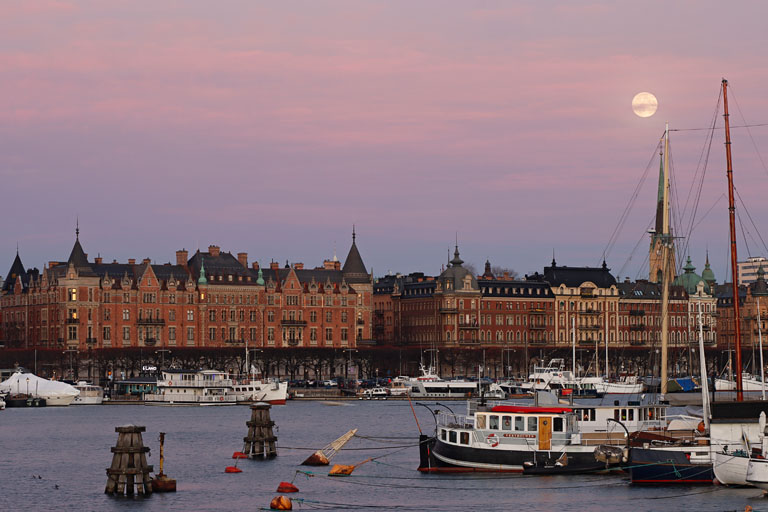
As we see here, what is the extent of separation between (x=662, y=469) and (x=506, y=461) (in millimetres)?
6793

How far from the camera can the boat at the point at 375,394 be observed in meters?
158

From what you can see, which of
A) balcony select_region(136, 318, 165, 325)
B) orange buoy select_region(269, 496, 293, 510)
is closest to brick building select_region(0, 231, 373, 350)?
balcony select_region(136, 318, 165, 325)

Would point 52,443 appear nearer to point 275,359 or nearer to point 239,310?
point 275,359

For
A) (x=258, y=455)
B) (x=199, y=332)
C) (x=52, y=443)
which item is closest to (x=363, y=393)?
(x=199, y=332)

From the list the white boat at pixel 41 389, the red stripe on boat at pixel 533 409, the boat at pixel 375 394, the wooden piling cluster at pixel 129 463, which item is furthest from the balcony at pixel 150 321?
the wooden piling cluster at pixel 129 463

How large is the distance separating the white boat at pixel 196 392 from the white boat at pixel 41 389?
8.08 metres

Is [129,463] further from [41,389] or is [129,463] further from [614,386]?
[614,386]

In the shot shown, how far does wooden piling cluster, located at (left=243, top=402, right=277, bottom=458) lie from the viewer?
243 feet

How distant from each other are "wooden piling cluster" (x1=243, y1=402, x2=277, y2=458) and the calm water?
1.01 meters

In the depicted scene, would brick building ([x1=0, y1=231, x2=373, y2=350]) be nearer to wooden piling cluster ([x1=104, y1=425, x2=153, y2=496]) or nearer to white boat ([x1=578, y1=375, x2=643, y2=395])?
white boat ([x1=578, y1=375, x2=643, y2=395])

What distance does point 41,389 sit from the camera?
143750 mm

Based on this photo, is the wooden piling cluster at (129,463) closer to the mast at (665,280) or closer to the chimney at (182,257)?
the mast at (665,280)

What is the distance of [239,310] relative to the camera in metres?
192

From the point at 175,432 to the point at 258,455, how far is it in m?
25.7
